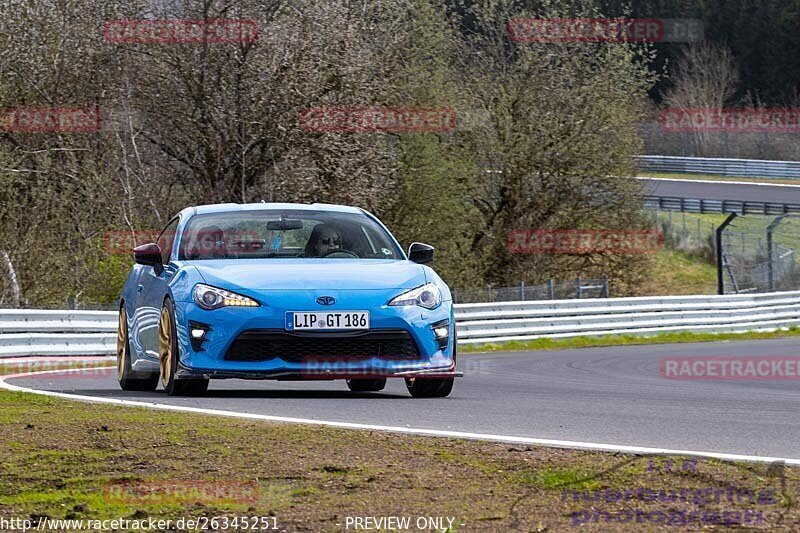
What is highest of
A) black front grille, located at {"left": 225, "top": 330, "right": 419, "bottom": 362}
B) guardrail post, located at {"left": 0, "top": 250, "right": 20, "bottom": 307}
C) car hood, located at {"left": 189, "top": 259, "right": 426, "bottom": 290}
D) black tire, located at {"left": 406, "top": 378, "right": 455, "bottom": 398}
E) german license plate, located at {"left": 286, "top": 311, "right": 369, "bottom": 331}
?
car hood, located at {"left": 189, "top": 259, "right": 426, "bottom": 290}

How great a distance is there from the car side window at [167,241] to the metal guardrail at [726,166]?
59593mm

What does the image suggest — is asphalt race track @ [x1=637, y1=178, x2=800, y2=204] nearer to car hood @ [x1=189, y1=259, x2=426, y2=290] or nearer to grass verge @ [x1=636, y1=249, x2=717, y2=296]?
grass verge @ [x1=636, y1=249, x2=717, y2=296]

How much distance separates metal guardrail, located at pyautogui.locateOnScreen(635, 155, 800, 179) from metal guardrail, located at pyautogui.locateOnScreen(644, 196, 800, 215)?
27.5 ft

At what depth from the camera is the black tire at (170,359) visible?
9.62 meters

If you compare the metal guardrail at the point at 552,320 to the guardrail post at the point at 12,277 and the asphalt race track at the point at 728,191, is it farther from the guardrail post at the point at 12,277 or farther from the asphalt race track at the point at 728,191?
the asphalt race track at the point at 728,191

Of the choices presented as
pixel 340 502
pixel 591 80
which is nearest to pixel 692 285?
pixel 591 80

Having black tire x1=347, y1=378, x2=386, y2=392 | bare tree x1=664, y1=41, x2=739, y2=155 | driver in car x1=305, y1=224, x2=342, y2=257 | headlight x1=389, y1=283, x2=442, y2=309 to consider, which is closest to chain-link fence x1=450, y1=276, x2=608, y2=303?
black tire x1=347, y1=378, x2=386, y2=392

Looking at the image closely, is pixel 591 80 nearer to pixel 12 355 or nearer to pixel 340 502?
pixel 12 355

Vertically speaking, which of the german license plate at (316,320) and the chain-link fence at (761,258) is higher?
the german license plate at (316,320)

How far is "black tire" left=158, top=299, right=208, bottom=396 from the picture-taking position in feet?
31.6

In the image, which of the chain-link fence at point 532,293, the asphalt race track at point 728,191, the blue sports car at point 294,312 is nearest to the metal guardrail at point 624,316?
the chain-link fence at point 532,293

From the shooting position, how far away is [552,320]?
985 inches

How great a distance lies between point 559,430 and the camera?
7.89 meters

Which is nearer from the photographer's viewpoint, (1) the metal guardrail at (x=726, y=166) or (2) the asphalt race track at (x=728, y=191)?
(2) the asphalt race track at (x=728, y=191)
